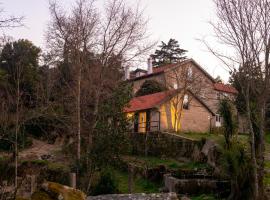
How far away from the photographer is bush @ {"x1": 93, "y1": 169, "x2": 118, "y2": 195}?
17000 millimetres

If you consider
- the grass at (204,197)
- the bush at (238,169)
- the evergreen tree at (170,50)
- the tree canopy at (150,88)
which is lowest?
the grass at (204,197)

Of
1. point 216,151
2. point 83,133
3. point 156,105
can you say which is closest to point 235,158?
point 216,151

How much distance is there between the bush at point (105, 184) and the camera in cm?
1700

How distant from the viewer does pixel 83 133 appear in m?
21.7

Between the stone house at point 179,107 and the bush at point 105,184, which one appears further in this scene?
the stone house at point 179,107

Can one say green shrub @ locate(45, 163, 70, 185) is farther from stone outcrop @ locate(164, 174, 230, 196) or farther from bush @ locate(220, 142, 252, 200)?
bush @ locate(220, 142, 252, 200)

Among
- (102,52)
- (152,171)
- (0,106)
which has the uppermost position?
(102,52)

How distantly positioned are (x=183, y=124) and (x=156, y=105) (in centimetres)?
402

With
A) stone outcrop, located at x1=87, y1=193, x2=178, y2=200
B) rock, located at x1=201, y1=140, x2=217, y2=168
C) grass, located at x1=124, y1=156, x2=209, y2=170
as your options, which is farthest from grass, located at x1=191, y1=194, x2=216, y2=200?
grass, located at x1=124, y1=156, x2=209, y2=170

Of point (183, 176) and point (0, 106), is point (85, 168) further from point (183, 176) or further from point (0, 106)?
point (0, 106)

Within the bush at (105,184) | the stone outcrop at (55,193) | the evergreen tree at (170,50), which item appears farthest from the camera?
the evergreen tree at (170,50)

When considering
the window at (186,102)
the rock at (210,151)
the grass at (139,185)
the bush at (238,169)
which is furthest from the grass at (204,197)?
the window at (186,102)

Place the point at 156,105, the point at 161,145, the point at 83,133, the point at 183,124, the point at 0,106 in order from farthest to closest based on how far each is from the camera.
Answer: the point at 183,124, the point at 156,105, the point at 161,145, the point at 0,106, the point at 83,133

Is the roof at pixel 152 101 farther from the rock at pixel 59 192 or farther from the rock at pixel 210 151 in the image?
the rock at pixel 59 192
